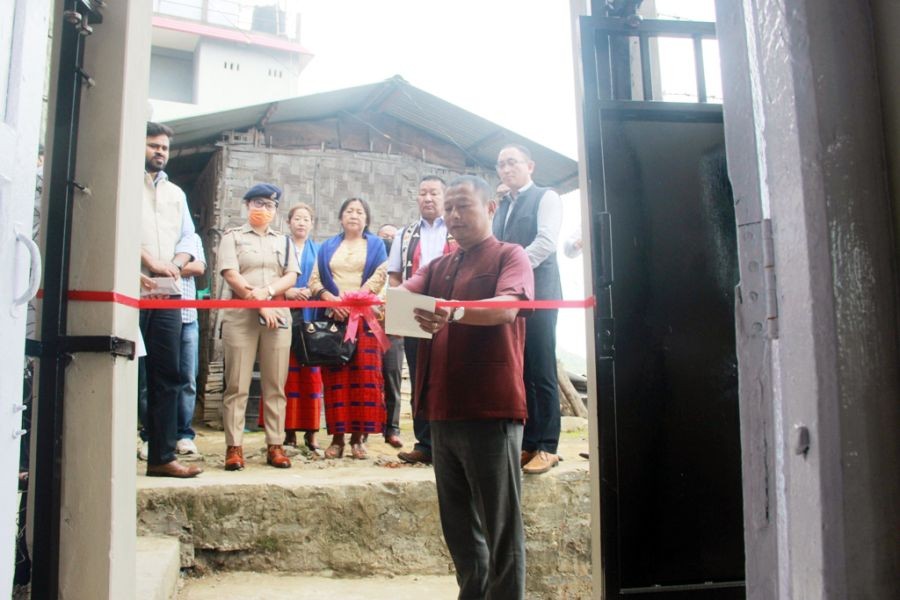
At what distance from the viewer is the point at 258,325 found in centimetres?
432

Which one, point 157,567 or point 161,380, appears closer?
point 157,567

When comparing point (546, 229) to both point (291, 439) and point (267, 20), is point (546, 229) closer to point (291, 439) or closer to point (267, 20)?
point (291, 439)

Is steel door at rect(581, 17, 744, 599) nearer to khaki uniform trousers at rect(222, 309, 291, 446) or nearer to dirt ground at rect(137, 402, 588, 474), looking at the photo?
dirt ground at rect(137, 402, 588, 474)

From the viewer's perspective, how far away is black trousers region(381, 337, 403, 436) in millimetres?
4832

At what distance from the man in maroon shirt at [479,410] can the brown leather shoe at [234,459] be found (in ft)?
5.81

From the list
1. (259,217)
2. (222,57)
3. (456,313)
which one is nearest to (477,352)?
(456,313)

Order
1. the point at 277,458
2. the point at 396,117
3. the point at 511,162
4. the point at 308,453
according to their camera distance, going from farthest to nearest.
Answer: the point at 396,117 < the point at 308,453 < the point at 277,458 < the point at 511,162

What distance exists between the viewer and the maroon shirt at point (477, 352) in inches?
107

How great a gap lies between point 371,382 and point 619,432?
2.55 m

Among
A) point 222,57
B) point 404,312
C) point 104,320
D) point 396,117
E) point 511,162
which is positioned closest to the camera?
point 104,320

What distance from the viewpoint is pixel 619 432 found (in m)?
2.25

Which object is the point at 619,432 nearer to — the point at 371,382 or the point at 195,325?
the point at 371,382

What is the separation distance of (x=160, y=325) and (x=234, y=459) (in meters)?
0.99

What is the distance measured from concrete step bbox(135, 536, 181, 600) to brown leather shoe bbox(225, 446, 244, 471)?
0.65 metres
